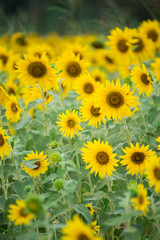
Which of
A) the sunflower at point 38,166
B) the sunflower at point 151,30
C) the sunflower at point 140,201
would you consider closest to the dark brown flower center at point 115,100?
the sunflower at point 38,166

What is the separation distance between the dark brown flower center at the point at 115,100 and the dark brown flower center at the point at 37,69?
0.54 m

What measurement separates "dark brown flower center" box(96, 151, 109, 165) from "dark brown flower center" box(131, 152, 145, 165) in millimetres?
173

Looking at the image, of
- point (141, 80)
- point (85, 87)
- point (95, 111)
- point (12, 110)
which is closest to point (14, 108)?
point (12, 110)

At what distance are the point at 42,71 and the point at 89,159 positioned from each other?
0.76 metres

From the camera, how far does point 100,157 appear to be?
6.14ft

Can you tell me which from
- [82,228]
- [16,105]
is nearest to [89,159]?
[82,228]

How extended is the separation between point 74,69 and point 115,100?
35.2 inches

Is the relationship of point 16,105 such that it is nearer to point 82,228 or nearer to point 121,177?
point 121,177

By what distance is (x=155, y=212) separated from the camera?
60.7 inches

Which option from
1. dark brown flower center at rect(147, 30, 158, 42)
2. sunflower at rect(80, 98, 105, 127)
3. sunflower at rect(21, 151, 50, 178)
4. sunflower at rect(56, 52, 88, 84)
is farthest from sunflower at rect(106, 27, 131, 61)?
sunflower at rect(21, 151, 50, 178)

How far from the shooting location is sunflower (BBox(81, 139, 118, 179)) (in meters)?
1.83

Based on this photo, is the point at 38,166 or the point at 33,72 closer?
the point at 38,166

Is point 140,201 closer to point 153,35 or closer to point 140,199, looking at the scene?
point 140,199

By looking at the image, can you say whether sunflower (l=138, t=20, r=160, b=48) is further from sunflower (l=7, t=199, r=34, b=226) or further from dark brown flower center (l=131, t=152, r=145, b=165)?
sunflower (l=7, t=199, r=34, b=226)
